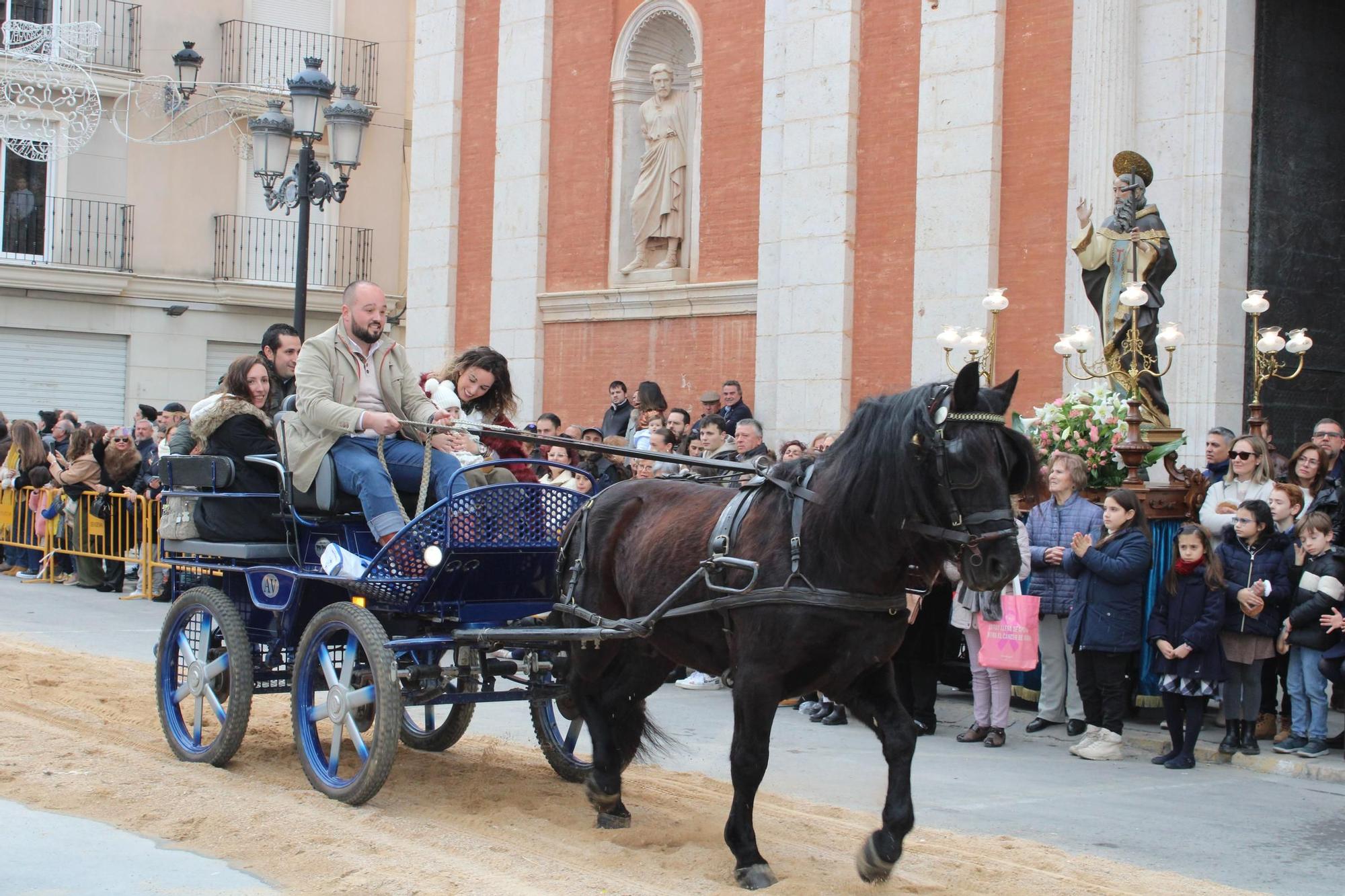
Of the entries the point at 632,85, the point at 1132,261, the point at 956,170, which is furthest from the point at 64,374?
the point at 1132,261

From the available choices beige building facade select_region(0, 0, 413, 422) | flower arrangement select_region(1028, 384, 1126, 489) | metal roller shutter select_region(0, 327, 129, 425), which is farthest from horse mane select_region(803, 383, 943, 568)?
metal roller shutter select_region(0, 327, 129, 425)

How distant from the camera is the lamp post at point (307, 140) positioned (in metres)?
14.9

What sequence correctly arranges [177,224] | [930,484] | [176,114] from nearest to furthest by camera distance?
[930,484], [176,114], [177,224]

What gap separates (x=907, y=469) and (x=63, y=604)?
13.2 metres

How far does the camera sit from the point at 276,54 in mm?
28094

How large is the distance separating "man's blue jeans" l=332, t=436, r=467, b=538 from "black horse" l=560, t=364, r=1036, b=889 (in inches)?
62.5

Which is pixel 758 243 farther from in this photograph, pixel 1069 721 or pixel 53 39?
pixel 53 39

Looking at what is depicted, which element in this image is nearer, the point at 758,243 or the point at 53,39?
the point at 758,243

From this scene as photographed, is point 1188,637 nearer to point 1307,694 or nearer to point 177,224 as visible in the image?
point 1307,694

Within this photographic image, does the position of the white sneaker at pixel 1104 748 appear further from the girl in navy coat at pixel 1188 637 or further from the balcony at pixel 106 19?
the balcony at pixel 106 19

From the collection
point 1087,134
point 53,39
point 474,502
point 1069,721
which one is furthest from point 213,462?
point 53,39

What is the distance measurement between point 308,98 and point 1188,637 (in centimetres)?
1003

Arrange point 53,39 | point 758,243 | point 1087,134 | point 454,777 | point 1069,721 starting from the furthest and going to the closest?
point 53,39
point 758,243
point 1087,134
point 1069,721
point 454,777

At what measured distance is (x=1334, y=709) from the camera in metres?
10.4
